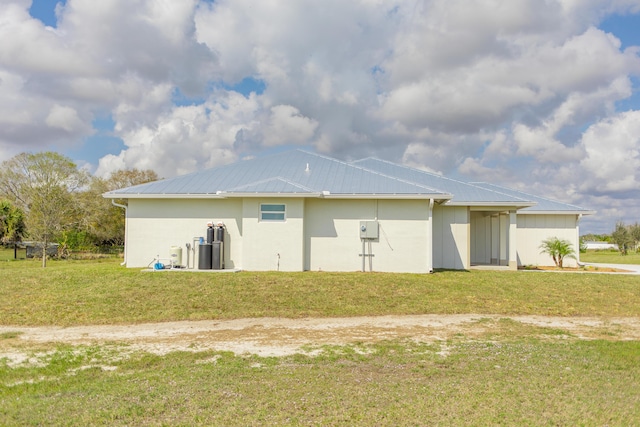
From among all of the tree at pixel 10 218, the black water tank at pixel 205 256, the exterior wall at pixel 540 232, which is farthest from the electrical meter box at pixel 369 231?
the tree at pixel 10 218

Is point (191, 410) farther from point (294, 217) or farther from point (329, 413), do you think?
point (294, 217)

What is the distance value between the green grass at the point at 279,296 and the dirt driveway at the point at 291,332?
67 centimetres

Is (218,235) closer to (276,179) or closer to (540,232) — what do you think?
(276,179)

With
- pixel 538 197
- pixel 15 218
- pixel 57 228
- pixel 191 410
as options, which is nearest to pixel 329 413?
pixel 191 410

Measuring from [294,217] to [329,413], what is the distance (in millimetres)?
12390

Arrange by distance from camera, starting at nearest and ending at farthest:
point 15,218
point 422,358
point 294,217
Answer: point 422,358
point 294,217
point 15,218

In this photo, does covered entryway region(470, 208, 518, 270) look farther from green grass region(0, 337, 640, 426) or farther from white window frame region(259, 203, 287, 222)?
green grass region(0, 337, 640, 426)

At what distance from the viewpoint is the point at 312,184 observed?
60.4 feet

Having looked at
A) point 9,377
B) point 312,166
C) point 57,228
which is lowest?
point 9,377

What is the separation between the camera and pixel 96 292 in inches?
518

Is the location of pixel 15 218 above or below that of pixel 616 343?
above

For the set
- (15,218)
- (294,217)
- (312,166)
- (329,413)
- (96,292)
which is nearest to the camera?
(329,413)

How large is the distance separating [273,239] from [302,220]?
3.95ft

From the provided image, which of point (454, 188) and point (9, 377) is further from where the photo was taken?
point (454, 188)
